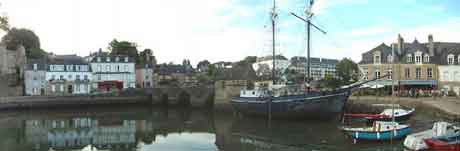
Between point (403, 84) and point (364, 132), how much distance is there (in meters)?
20.5

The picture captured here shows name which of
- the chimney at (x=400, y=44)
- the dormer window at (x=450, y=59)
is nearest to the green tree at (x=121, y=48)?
the chimney at (x=400, y=44)

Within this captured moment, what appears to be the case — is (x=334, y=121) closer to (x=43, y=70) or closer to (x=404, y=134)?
(x=404, y=134)

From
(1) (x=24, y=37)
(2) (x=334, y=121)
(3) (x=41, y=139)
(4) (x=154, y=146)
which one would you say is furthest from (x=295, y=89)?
(1) (x=24, y=37)

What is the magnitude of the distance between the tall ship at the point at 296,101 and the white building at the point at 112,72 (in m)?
28.2

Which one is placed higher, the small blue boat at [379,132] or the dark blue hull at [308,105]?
the dark blue hull at [308,105]

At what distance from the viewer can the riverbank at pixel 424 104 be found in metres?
24.5

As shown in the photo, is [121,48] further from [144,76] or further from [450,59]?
[450,59]

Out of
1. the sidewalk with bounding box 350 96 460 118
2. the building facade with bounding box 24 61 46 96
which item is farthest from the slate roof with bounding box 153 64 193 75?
the sidewalk with bounding box 350 96 460 118

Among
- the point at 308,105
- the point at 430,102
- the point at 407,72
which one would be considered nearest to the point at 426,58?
the point at 407,72

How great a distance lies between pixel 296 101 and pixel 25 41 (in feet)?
186

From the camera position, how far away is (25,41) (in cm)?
6738

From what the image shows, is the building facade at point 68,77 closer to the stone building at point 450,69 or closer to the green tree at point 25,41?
the green tree at point 25,41

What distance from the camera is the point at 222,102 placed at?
40.7 m

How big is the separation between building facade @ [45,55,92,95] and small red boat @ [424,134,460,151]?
4573cm
